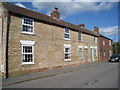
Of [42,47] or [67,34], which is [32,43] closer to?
[42,47]

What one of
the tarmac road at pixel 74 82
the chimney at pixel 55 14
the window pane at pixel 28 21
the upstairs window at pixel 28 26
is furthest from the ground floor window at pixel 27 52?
the chimney at pixel 55 14

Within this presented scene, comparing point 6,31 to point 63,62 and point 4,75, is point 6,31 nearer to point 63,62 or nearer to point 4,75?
point 4,75

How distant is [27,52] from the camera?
11781mm

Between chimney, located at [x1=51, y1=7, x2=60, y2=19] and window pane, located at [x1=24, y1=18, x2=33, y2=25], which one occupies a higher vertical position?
chimney, located at [x1=51, y1=7, x2=60, y2=19]

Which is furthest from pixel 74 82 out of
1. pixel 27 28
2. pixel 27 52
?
pixel 27 28

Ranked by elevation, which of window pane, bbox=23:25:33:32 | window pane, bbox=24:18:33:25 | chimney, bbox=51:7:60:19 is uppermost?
chimney, bbox=51:7:60:19

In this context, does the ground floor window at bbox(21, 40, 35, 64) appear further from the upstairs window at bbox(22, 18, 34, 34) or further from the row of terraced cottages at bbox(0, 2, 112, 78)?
the upstairs window at bbox(22, 18, 34, 34)

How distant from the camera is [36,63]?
40.8 ft

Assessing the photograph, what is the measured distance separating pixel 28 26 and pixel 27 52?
2.60 meters

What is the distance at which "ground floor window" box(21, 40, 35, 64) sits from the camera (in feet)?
37.6

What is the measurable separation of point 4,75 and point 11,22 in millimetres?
4534

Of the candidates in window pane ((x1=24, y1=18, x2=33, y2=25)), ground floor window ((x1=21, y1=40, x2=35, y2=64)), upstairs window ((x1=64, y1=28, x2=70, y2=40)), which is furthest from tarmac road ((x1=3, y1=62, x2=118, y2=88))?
upstairs window ((x1=64, y1=28, x2=70, y2=40))

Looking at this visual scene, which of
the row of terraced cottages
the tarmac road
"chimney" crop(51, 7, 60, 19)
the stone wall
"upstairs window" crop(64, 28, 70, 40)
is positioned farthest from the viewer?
"chimney" crop(51, 7, 60, 19)

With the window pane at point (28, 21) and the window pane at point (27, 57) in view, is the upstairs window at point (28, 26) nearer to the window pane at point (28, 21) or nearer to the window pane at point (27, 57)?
the window pane at point (28, 21)
